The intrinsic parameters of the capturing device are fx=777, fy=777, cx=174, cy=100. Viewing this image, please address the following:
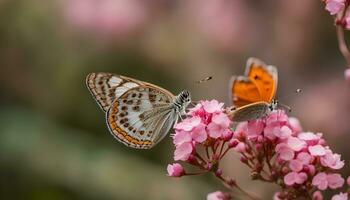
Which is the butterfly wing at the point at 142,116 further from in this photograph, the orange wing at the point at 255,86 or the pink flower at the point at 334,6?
the pink flower at the point at 334,6

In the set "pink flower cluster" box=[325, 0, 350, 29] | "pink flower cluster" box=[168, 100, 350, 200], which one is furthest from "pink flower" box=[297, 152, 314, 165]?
"pink flower cluster" box=[325, 0, 350, 29]

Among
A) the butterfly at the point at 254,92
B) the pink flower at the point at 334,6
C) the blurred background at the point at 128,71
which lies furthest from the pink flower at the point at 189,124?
the blurred background at the point at 128,71

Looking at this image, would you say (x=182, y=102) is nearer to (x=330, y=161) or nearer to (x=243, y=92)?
(x=243, y=92)

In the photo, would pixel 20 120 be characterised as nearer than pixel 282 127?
No

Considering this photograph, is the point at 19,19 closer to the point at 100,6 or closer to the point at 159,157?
the point at 100,6

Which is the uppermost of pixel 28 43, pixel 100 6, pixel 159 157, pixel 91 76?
pixel 91 76

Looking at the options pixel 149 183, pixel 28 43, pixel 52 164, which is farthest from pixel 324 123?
pixel 28 43
